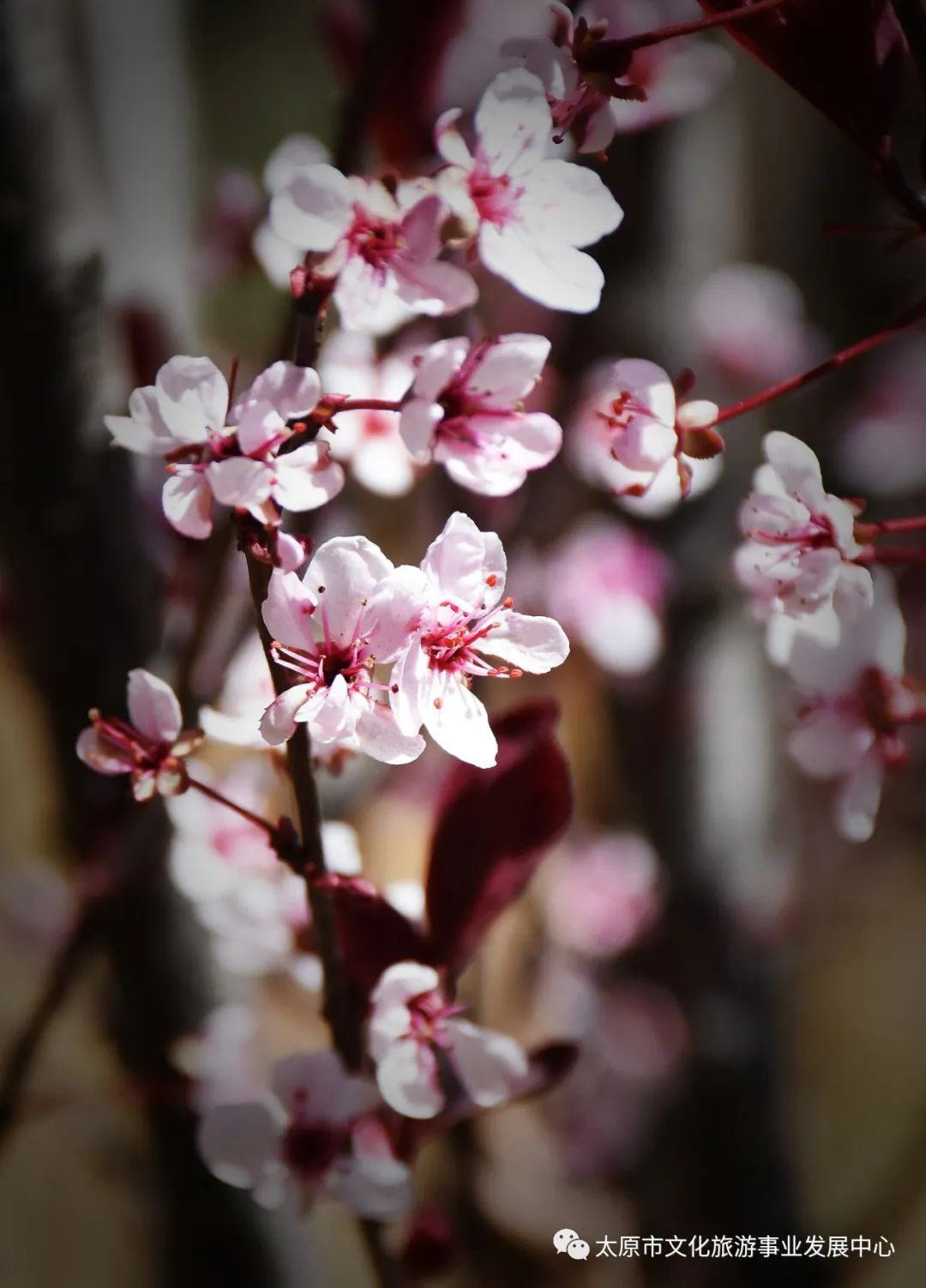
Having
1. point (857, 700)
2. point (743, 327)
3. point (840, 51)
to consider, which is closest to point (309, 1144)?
point (857, 700)

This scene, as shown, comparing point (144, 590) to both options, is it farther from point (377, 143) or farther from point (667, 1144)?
point (667, 1144)

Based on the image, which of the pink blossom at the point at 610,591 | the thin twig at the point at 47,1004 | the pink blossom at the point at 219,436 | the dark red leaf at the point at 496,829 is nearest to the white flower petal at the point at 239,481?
the pink blossom at the point at 219,436

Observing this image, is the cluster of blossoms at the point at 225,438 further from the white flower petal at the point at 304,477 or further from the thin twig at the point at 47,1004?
the thin twig at the point at 47,1004

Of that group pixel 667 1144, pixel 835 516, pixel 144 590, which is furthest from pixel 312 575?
pixel 667 1144

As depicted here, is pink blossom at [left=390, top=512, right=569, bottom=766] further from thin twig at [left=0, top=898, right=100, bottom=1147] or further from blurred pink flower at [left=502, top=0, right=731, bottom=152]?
thin twig at [left=0, top=898, right=100, bottom=1147]

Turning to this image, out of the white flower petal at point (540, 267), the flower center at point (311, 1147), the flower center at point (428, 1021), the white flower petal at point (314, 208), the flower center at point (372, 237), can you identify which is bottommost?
the flower center at point (311, 1147)
